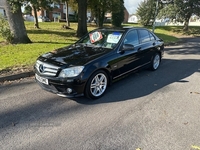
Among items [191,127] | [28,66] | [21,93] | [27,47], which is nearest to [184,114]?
[191,127]

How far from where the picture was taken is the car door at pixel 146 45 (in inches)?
197

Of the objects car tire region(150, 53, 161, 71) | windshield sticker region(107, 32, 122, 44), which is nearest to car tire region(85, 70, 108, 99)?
windshield sticker region(107, 32, 122, 44)

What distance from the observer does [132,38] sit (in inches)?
181

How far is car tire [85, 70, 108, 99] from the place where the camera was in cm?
347

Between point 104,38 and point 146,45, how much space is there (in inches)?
61.2

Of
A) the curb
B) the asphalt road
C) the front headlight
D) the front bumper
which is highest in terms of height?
the front headlight

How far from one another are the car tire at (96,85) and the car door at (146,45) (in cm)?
177

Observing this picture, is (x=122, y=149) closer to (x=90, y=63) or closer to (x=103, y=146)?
(x=103, y=146)

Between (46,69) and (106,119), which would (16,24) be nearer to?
(46,69)

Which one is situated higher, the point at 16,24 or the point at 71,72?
the point at 16,24

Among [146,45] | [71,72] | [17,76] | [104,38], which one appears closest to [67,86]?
[71,72]

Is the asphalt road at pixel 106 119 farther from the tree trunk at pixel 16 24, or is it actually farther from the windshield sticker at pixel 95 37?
the tree trunk at pixel 16 24

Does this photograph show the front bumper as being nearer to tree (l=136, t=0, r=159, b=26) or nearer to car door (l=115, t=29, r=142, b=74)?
car door (l=115, t=29, r=142, b=74)

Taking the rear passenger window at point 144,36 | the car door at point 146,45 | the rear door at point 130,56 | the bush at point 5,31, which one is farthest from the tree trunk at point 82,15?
the rear door at point 130,56
